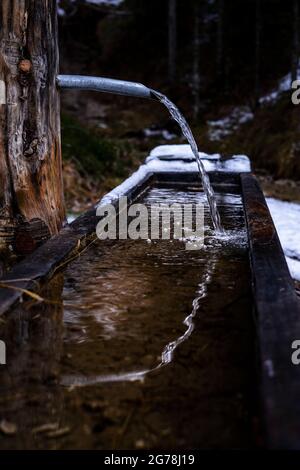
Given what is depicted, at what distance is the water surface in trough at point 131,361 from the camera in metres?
1.01

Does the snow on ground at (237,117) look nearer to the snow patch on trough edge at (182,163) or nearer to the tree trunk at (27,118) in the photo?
the snow patch on trough edge at (182,163)

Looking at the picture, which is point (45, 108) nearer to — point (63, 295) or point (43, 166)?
point (43, 166)

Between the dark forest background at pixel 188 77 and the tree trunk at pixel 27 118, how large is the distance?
4.33m

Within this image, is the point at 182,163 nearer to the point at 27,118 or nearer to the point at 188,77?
the point at 27,118

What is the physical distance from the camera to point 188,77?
17.7m

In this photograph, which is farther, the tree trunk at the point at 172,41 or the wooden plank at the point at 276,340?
the tree trunk at the point at 172,41

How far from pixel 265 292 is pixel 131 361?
20.2 inches

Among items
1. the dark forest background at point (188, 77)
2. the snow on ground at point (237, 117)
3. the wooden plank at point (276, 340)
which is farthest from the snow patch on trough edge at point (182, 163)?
the snow on ground at point (237, 117)

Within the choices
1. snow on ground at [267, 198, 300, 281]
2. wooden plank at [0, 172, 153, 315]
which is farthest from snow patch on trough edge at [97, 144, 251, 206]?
wooden plank at [0, 172, 153, 315]

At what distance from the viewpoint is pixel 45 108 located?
7.28 feet

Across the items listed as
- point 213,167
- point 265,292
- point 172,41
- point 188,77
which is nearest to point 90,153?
point 213,167

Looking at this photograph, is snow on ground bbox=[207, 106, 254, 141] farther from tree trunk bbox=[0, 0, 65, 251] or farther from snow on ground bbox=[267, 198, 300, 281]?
tree trunk bbox=[0, 0, 65, 251]

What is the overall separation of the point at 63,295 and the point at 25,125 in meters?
0.91

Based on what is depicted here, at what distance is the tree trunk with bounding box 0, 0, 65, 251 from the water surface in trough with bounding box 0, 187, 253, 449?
0.39 metres
